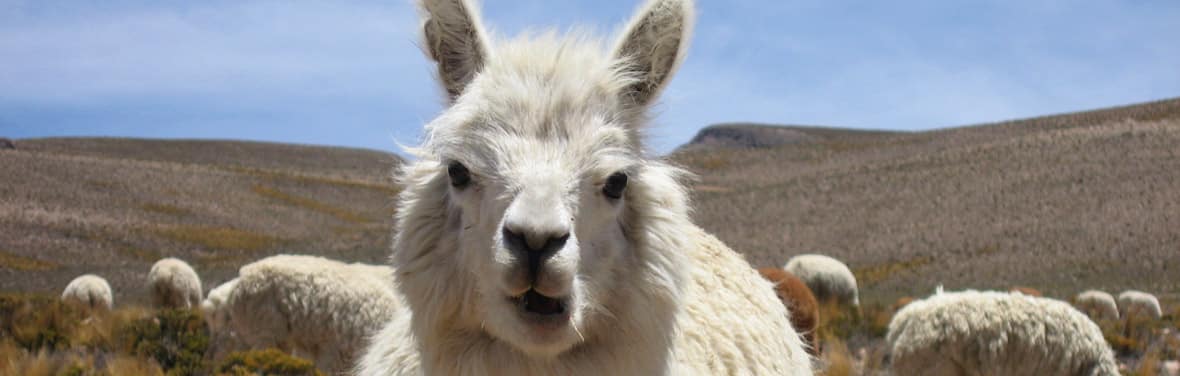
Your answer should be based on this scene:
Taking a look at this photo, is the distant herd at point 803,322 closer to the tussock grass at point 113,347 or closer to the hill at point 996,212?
the tussock grass at point 113,347

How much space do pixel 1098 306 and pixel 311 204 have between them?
5639 cm

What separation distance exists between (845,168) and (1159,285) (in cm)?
3243

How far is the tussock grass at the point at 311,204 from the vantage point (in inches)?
2454

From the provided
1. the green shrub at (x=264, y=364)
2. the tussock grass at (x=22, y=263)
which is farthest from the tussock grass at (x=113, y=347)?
the tussock grass at (x=22, y=263)

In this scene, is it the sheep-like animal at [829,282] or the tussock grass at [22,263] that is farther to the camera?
the tussock grass at [22,263]

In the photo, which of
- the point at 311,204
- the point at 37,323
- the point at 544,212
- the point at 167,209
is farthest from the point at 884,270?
the point at 311,204

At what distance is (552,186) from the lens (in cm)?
246

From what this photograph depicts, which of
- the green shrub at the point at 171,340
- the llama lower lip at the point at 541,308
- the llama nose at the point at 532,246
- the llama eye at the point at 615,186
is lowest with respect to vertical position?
the green shrub at the point at 171,340

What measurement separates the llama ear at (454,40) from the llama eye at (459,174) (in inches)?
16.5

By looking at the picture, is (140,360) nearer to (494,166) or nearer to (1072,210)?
(494,166)

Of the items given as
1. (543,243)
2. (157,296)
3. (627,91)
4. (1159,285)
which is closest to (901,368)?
(627,91)

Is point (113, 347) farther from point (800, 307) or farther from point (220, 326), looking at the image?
point (800, 307)

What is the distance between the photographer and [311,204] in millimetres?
64062

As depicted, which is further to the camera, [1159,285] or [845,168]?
[845,168]
